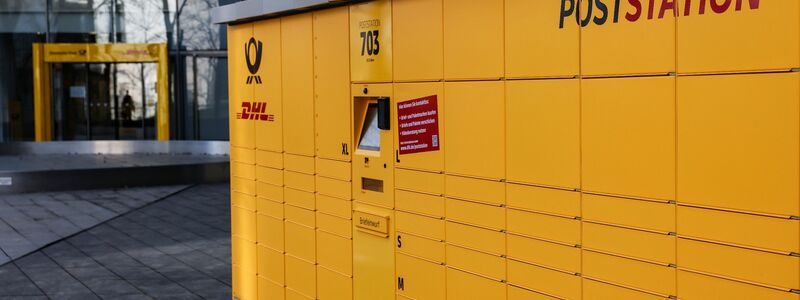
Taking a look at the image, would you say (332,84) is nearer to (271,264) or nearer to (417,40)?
(417,40)

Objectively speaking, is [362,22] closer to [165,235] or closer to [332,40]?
[332,40]

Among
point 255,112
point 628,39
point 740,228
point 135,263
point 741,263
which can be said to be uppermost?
point 628,39

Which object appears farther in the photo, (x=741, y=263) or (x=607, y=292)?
(x=607, y=292)

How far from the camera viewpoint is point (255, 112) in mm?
7949

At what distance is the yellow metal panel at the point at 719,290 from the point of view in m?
3.66

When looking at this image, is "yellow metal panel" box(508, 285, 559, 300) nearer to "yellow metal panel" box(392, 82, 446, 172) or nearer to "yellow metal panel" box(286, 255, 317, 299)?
"yellow metal panel" box(392, 82, 446, 172)

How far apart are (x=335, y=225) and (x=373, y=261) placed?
0.57 m

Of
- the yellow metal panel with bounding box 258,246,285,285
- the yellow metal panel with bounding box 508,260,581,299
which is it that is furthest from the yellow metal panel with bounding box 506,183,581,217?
the yellow metal panel with bounding box 258,246,285,285

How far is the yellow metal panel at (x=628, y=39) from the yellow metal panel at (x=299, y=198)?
10.1 feet

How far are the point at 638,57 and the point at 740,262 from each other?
3.18 feet

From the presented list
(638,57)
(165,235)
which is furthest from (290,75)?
(165,235)

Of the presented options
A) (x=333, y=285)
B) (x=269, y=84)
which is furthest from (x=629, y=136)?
(x=269, y=84)

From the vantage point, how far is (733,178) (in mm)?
3783

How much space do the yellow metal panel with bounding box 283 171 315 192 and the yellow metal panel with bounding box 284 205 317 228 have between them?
6.4 inches
